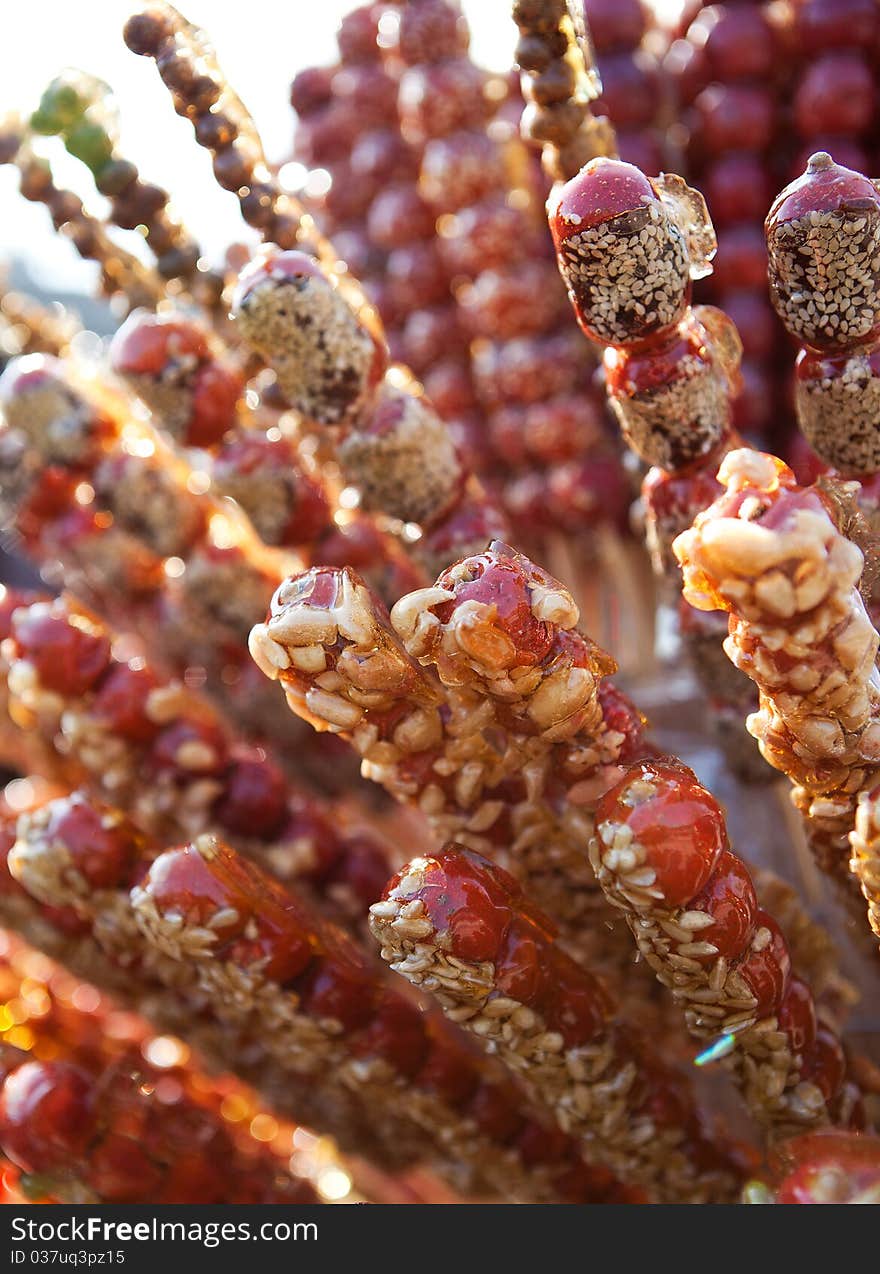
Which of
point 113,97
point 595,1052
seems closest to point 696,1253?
point 595,1052

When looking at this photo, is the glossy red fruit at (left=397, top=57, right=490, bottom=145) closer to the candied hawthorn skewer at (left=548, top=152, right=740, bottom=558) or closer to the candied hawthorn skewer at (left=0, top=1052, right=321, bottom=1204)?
the candied hawthorn skewer at (left=548, top=152, right=740, bottom=558)

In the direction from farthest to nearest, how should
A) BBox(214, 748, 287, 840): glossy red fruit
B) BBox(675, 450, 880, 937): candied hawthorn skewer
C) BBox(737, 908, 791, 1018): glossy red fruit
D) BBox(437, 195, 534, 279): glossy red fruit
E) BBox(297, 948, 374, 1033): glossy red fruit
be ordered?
1. BBox(437, 195, 534, 279): glossy red fruit
2. BBox(214, 748, 287, 840): glossy red fruit
3. BBox(297, 948, 374, 1033): glossy red fruit
4. BBox(737, 908, 791, 1018): glossy red fruit
5. BBox(675, 450, 880, 937): candied hawthorn skewer

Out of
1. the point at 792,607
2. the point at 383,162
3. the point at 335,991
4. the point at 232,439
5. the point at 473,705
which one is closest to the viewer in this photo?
the point at 792,607

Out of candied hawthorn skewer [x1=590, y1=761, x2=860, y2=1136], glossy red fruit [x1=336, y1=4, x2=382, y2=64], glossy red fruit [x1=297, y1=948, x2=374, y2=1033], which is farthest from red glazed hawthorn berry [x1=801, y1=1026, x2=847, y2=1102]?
glossy red fruit [x1=336, y1=4, x2=382, y2=64]

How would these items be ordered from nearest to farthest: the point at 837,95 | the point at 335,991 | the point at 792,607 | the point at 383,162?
the point at 792,607 → the point at 335,991 → the point at 837,95 → the point at 383,162

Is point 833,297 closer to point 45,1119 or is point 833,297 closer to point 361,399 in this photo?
point 361,399

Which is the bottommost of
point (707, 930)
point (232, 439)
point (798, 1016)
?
point (798, 1016)

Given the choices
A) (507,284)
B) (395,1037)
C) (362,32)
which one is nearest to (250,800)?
(395,1037)

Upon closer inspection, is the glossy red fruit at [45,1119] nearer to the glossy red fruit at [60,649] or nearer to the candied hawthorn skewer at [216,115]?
the glossy red fruit at [60,649]

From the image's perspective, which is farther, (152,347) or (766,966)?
(152,347)
